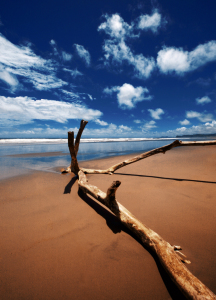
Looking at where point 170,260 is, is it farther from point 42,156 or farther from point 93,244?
point 42,156

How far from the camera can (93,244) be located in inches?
70.7

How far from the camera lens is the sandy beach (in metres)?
1.29

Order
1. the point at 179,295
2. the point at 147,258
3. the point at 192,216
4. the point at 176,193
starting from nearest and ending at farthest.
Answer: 1. the point at 179,295
2. the point at 147,258
3. the point at 192,216
4. the point at 176,193

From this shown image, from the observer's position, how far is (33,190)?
3.49 m

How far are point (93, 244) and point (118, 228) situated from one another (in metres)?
0.49

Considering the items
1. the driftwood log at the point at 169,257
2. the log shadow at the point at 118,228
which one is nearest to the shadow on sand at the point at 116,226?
the log shadow at the point at 118,228

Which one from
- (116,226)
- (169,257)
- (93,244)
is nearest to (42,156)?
(116,226)

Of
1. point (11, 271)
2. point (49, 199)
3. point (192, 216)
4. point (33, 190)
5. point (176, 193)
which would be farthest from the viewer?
point (33, 190)

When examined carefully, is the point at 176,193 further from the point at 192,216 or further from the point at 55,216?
the point at 55,216

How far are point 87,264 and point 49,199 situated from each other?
1.94 m

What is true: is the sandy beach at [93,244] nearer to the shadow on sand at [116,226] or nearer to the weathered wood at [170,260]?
the shadow on sand at [116,226]

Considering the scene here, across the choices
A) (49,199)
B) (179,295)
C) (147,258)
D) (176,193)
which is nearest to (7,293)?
(147,258)

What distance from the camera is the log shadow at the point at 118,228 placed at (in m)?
1.22

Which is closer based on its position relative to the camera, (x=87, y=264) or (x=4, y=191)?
(x=87, y=264)
